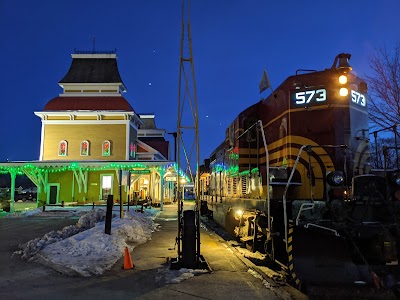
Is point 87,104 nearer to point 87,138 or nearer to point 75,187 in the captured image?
point 87,138

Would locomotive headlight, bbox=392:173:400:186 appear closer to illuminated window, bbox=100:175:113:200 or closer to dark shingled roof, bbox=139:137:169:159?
illuminated window, bbox=100:175:113:200

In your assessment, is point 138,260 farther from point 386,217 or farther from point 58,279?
point 386,217

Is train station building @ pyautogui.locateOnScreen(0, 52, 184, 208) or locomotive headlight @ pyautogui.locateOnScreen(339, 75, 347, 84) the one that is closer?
locomotive headlight @ pyautogui.locateOnScreen(339, 75, 347, 84)

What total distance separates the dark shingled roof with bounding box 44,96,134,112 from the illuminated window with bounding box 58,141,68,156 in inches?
119

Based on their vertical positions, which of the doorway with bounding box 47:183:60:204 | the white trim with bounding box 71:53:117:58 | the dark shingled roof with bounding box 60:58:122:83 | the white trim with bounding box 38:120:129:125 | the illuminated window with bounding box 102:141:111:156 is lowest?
the doorway with bounding box 47:183:60:204

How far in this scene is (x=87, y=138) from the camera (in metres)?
31.8

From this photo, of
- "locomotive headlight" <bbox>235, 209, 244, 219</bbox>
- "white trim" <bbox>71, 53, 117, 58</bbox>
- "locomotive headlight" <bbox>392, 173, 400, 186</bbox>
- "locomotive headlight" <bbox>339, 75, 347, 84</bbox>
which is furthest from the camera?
"white trim" <bbox>71, 53, 117, 58</bbox>

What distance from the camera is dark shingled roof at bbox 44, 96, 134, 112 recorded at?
1264 inches

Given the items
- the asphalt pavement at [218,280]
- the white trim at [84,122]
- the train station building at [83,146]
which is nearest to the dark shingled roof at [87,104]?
the train station building at [83,146]

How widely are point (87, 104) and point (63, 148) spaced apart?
4.33m

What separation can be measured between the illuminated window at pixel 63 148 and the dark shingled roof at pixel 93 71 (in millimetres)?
6485

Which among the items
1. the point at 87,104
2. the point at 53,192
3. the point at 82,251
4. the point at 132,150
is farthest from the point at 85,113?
the point at 82,251

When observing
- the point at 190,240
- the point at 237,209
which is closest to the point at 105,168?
the point at 237,209

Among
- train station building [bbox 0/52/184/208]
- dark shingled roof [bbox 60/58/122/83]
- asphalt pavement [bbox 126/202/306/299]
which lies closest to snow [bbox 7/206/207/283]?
asphalt pavement [bbox 126/202/306/299]
